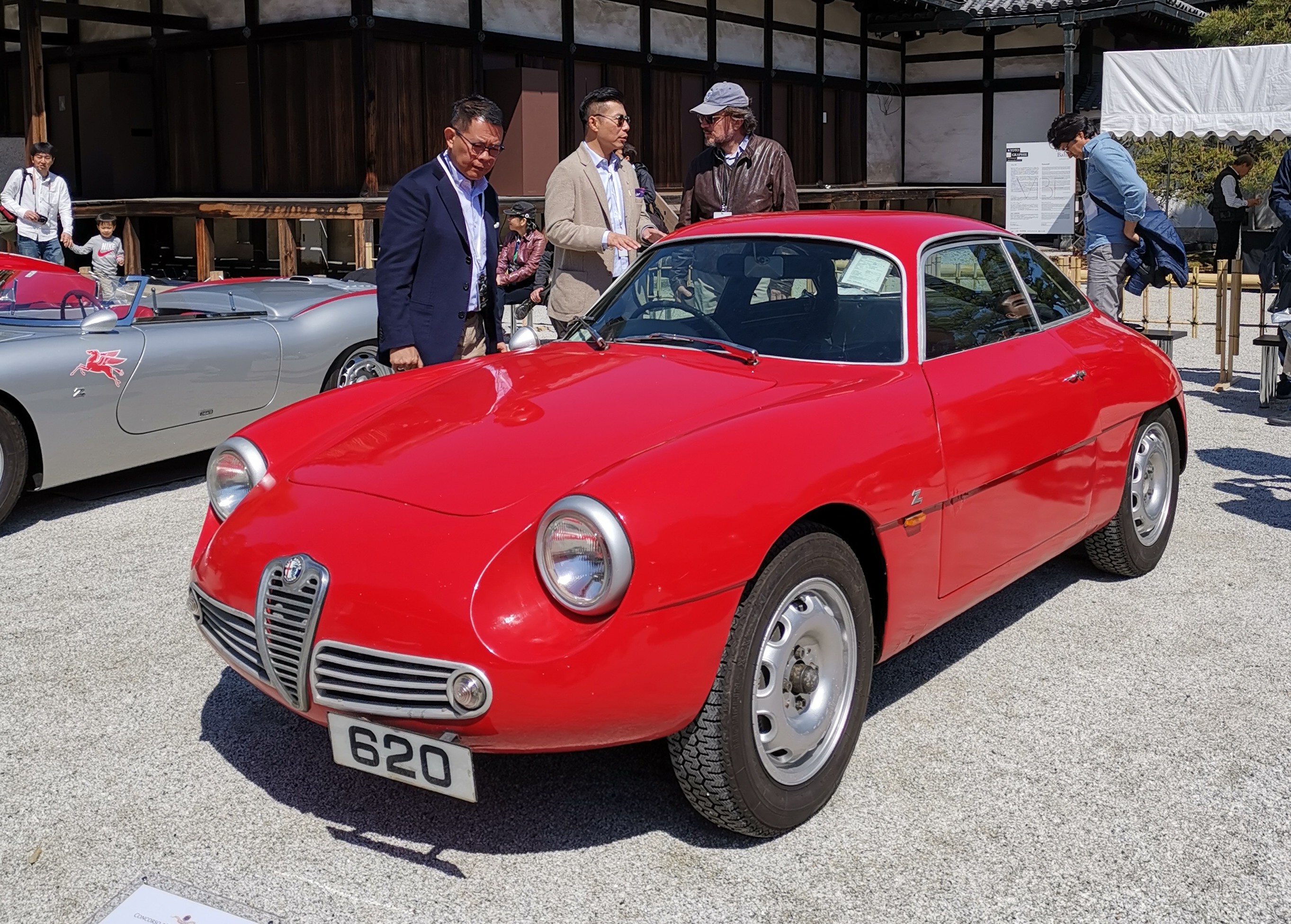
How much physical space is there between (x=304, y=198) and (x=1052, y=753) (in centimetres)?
1266

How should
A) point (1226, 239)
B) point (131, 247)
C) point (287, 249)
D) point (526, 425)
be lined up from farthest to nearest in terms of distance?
point (1226, 239) < point (131, 247) < point (287, 249) < point (526, 425)

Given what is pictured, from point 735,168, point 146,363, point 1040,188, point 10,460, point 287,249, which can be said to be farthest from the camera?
point 1040,188

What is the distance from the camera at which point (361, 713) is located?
279 cm

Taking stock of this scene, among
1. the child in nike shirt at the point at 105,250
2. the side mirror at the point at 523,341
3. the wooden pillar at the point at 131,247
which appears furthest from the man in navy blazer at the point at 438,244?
the wooden pillar at the point at 131,247

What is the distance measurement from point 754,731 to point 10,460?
422 centimetres

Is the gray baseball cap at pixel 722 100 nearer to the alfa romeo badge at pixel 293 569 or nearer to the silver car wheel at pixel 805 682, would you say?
the silver car wheel at pixel 805 682

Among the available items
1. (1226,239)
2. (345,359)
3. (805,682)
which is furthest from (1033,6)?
(805,682)

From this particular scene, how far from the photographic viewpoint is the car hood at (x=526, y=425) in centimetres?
301

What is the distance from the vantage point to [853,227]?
13.4 feet

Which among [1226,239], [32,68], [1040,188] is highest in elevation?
[32,68]

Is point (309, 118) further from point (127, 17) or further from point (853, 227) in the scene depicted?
point (853, 227)

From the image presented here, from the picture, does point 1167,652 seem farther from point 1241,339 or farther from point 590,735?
point 1241,339

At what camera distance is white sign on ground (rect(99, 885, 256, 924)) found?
8.80 feet

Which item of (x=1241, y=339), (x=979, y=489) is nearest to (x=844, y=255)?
(x=979, y=489)
